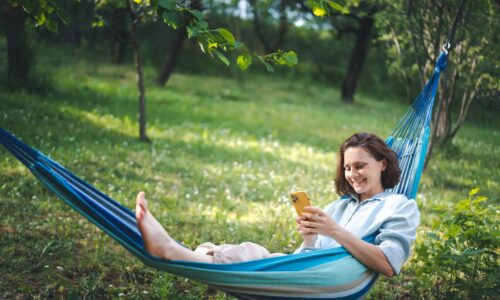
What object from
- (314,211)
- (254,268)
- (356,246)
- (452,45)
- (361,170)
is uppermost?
(452,45)

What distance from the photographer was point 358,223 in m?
2.69

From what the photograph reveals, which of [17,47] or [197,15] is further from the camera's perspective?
[17,47]

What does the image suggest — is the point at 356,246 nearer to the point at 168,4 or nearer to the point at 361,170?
the point at 361,170

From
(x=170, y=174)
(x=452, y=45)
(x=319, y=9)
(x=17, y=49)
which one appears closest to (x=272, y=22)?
(x=17, y=49)

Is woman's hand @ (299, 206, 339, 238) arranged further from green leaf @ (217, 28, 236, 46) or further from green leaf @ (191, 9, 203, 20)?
green leaf @ (191, 9, 203, 20)

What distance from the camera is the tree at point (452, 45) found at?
500 cm

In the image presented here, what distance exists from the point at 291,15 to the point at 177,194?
1237 cm

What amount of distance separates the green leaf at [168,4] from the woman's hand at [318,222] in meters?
1.08

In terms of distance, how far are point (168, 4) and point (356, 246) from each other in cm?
136

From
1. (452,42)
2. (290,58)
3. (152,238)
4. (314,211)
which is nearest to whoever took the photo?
(152,238)

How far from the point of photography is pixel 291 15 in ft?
55.2

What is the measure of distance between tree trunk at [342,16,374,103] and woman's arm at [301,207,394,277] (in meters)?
13.1

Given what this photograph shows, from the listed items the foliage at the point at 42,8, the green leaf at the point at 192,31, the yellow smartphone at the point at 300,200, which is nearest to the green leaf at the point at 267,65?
the green leaf at the point at 192,31

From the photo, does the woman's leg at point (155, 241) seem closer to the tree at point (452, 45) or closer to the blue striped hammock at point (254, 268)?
the blue striped hammock at point (254, 268)
